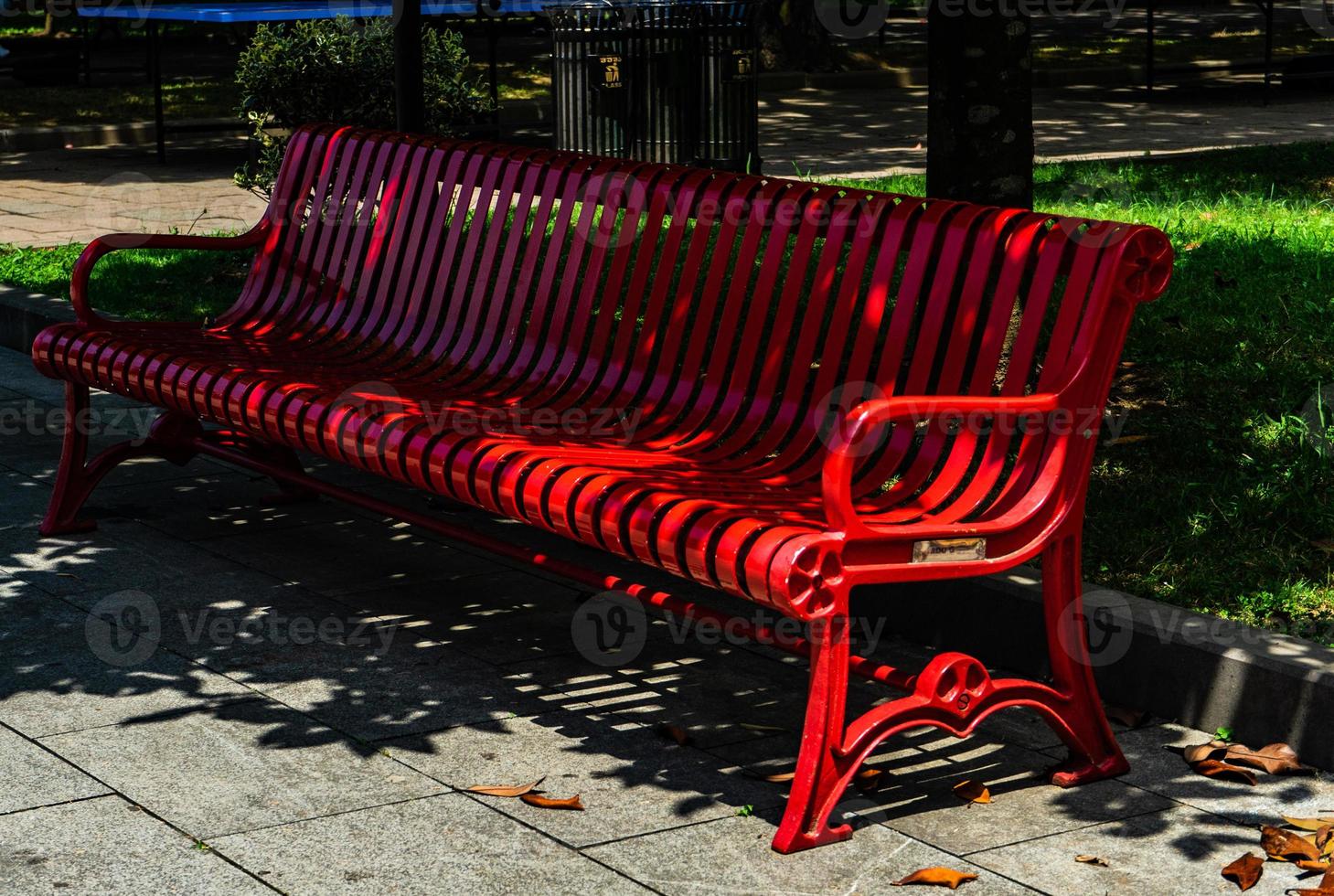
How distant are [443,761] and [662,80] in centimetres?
748

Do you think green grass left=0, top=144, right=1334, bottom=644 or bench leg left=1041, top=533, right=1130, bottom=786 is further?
green grass left=0, top=144, right=1334, bottom=644

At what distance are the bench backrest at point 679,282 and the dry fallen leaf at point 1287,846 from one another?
0.99 metres

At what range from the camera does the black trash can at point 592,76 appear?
11258 millimetres

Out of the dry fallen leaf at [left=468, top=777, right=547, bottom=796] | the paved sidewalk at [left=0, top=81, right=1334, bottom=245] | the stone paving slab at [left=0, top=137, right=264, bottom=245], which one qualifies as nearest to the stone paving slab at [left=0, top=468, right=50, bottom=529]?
the dry fallen leaf at [left=468, top=777, right=547, bottom=796]

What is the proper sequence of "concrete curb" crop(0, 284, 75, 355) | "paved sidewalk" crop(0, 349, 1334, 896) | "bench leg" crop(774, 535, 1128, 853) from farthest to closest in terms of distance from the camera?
"concrete curb" crop(0, 284, 75, 355)
"bench leg" crop(774, 535, 1128, 853)
"paved sidewalk" crop(0, 349, 1334, 896)

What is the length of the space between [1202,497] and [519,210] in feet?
7.24

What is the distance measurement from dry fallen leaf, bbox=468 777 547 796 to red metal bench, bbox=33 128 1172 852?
57 cm

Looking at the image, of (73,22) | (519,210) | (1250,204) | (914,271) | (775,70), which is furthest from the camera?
(73,22)

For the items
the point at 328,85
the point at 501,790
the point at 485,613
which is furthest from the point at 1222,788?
the point at 328,85

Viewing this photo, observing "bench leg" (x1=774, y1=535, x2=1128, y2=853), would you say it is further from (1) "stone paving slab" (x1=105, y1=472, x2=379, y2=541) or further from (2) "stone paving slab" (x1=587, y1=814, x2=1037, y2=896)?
(1) "stone paving slab" (x1=105, y1=472, x2=379, y2=541)

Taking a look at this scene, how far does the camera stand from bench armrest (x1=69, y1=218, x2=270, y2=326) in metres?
6.32

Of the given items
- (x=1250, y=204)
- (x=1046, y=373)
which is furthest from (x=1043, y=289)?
(x=1250, y=204)

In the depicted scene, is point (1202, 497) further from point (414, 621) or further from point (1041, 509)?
point (414, 621)

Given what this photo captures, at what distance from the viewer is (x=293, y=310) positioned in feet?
22.1
